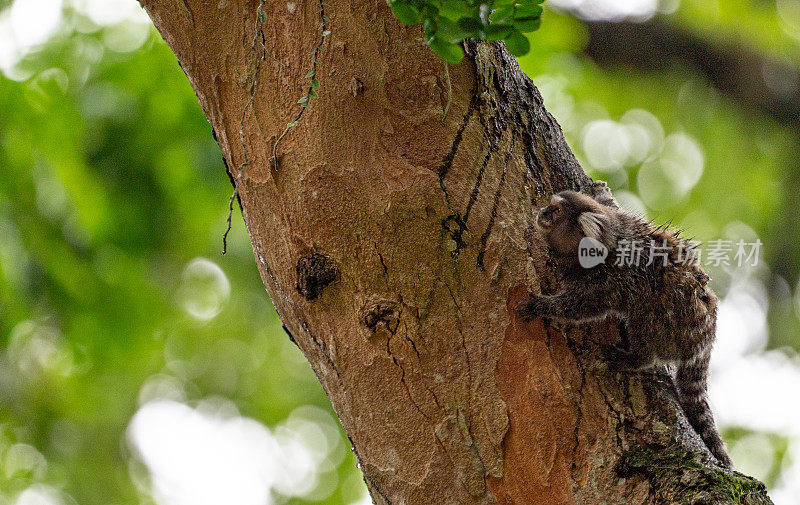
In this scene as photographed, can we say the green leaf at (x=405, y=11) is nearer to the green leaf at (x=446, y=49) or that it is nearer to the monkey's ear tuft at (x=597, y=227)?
the green leaf at (x=446, y=49)

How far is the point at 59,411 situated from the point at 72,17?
398 cm

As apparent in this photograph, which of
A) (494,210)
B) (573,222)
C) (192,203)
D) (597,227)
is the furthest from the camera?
(192,203)

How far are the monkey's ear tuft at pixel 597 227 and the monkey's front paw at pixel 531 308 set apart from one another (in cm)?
67

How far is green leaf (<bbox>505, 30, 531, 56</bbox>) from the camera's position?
2.10m

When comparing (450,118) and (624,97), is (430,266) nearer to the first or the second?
(450,118)

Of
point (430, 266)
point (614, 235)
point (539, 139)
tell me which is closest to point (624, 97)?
point (614, 235)

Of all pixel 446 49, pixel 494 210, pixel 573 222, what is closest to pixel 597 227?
pixel 573 222

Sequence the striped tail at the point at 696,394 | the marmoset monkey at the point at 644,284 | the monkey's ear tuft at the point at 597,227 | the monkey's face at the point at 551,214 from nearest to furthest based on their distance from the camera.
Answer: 1. the monkey's face at the point at 551,214
2. the marmoset monkey at the point at 644,284
3. the monkey's ear tuft at the point at 597,227
4. the striped tail at the point at 696,394

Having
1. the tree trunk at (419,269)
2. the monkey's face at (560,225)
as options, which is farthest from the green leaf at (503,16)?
the monkey's face at (560,225)

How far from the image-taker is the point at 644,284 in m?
3.26

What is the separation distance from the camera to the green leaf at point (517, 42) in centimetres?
210

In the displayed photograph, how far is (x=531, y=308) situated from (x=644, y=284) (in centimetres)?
99

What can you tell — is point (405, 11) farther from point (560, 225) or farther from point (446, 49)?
point (560, 225)

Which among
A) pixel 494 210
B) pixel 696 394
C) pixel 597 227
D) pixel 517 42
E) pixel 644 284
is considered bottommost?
pixel 696 394
